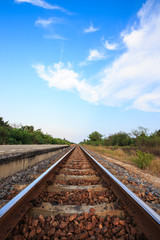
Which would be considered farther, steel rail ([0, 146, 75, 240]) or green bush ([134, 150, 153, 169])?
green bush ([134, 150, 153, 169])

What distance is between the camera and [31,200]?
198 centimetres

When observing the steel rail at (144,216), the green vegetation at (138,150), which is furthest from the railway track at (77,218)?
the green vegetation at (138,150)

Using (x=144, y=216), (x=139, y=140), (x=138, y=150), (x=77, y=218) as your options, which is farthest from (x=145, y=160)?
(x=139, y=140)

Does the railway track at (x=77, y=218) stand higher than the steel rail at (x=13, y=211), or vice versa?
the steel rail at (x=13, y=211)

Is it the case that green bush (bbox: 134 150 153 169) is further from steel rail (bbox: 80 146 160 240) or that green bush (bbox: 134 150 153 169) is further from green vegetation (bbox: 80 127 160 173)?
steel rail (bbox: 80 146 160 240)

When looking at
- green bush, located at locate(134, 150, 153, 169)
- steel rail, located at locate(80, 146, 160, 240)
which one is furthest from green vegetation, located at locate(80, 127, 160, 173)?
steel rail, located at locate(80, 146, 160, 240)

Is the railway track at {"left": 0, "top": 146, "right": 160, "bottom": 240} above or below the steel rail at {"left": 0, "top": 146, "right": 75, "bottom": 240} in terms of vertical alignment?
below

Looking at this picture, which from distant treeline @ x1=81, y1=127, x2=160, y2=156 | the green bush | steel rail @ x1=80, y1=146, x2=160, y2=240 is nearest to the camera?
steel rail @ x1=80, y1=146, x2=160, y2=240

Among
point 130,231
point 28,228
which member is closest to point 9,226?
point 28,228

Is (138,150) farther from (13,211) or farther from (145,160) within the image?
(13,211)

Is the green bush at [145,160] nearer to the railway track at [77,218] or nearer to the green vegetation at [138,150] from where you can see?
the green vegetation at [138,150]

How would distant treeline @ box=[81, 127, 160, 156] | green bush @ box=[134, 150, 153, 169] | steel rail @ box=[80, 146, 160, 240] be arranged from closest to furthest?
1. steel rail @ box=[80, 146, 160, 240]
2. green bush @ box=[134, 150, 153, 169]
3. distant treeline @ box=[81, 127, 160, 156]

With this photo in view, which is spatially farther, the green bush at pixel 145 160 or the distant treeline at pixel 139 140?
the distant treeline at pixel 139 140

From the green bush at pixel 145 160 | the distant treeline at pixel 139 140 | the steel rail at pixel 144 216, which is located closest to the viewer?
the steel rail at pixel 144 216
